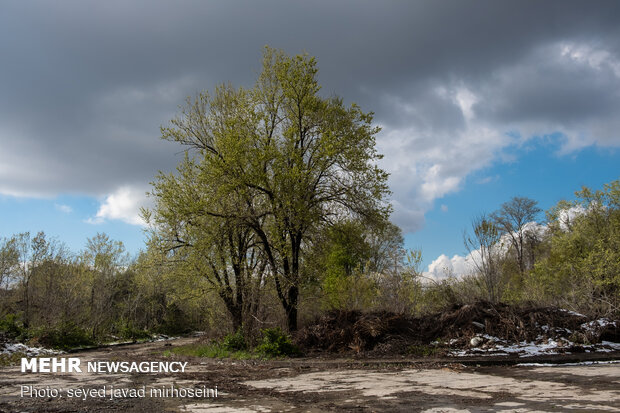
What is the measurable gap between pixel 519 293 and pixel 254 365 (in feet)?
44.5

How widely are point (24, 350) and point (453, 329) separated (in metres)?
19.1

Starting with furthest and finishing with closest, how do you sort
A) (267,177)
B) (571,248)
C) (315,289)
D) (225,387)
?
(571,248) < (315,289) < (267,177) < (225,387)

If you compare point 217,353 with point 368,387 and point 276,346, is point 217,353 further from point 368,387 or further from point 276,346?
point 368,387

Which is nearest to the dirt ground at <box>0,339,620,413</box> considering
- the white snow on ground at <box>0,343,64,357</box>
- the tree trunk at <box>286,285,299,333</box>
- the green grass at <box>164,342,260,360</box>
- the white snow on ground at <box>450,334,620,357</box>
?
the white snow on ground at <box>450,334,620,357</box>

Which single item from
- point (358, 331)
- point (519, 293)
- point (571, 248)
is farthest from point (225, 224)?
point (571, 248)

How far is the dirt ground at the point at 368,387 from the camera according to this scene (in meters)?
5.76

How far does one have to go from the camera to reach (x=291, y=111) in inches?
656

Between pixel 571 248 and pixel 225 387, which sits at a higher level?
pixel 571 248

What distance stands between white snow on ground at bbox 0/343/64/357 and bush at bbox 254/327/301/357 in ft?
39.5

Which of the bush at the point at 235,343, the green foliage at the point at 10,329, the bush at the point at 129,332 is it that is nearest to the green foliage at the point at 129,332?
the bush at the point at 129,332

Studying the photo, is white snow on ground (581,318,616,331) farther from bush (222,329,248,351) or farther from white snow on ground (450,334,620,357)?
bush (222,329,248,351)

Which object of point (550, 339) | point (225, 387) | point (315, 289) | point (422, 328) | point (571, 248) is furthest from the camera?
point (571, 248)

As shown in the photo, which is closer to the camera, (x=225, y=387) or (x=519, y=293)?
(x=225, y=387)

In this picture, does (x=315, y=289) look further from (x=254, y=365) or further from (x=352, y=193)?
(x=254, y=365)
